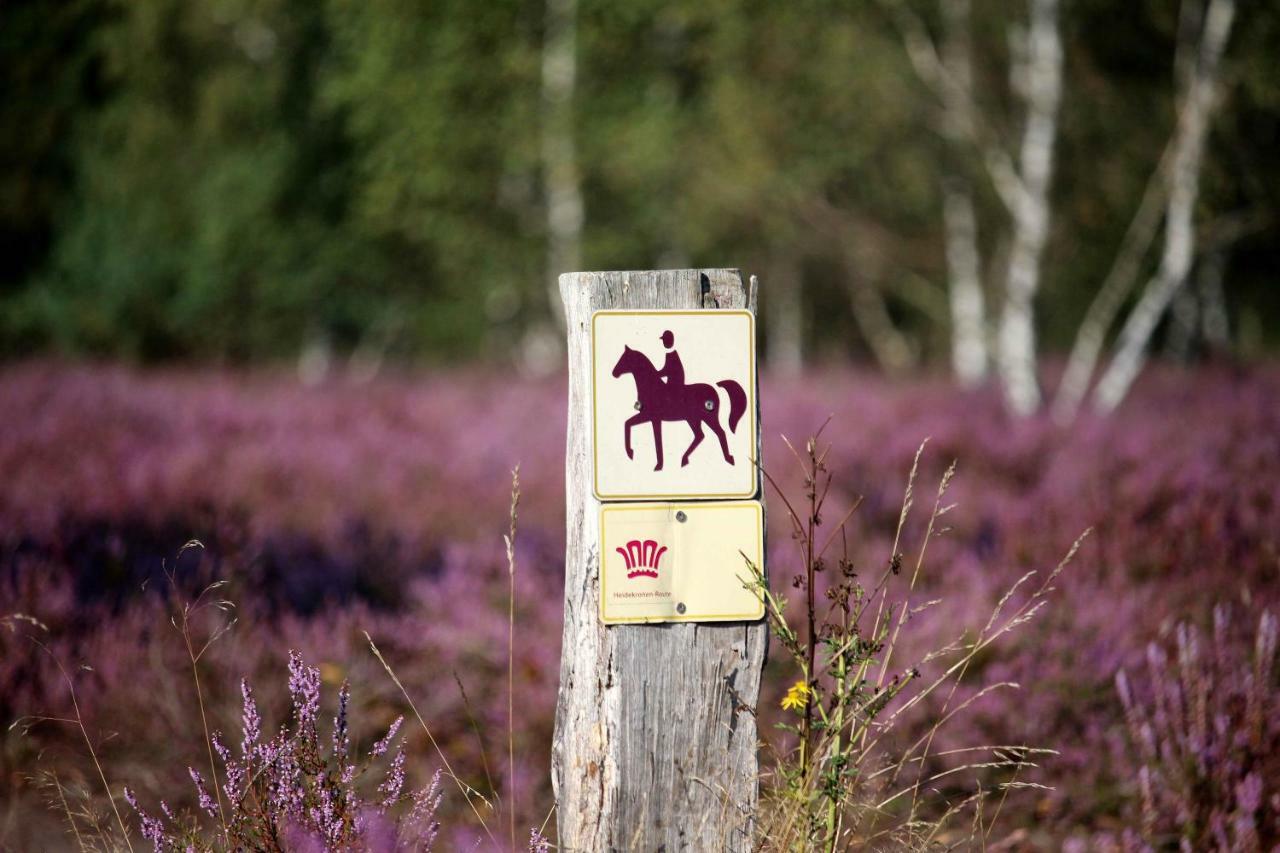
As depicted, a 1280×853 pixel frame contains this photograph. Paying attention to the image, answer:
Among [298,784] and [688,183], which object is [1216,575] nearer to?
[298,784]

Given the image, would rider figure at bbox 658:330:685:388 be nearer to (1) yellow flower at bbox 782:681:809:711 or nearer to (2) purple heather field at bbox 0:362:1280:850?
(1) yellow flower at bbox 782:681:809:711

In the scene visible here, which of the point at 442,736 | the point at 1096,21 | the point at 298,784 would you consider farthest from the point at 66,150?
the point at 298,784

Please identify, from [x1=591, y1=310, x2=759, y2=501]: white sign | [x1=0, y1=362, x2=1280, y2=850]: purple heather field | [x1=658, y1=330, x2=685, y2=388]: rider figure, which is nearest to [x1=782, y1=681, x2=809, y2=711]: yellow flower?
[x1=0, y1=362, x2=1280, y2=850]: purple heather field

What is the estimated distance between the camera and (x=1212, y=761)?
3357 millimetres

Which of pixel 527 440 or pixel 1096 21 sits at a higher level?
pixel 1096 21

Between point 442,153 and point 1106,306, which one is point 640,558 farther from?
point 442,153

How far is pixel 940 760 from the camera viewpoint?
12.1ft

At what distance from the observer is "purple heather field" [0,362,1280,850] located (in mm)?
3506

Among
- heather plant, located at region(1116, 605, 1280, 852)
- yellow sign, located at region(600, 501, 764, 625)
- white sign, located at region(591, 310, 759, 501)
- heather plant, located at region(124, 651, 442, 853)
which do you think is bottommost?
heather plant, located at region(1116, 605, 1280, 852)

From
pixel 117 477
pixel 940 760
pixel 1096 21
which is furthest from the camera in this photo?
pixel 1096 21

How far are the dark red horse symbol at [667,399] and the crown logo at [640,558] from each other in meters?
0.17

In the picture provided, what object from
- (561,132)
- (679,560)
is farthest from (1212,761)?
(561,132)

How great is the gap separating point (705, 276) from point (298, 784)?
4.70ft

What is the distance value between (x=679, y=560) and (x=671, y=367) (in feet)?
1.36
